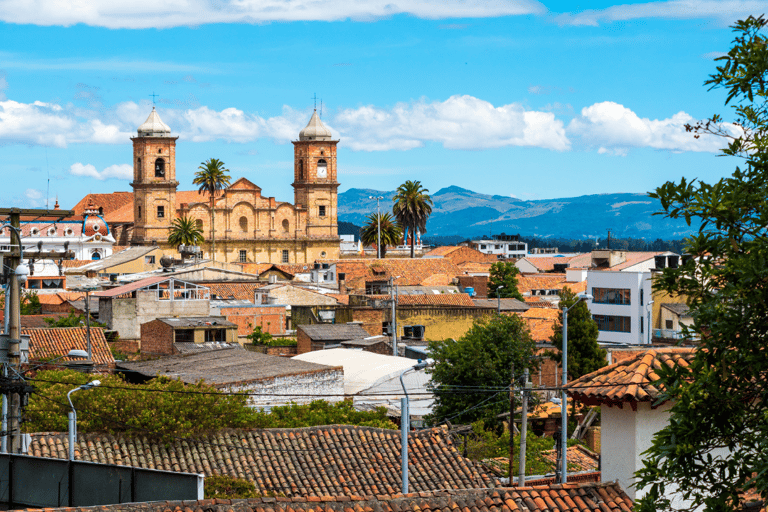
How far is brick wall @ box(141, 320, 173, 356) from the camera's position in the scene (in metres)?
44.3

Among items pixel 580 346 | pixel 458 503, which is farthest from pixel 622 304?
pixel 458 503

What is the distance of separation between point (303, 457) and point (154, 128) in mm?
106153

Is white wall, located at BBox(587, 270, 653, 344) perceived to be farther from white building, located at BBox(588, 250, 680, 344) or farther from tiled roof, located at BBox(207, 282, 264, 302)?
tiled roof, located at BBox(207, 282, 264, 302)

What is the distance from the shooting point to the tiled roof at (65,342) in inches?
1504

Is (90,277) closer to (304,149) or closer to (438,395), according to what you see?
(304,149)

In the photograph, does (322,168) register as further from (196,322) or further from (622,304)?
(196,322)

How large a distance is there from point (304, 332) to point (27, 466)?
33.4 m

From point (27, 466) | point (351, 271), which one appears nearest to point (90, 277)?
point (351, 271)

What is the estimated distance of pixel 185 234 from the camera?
11750cm

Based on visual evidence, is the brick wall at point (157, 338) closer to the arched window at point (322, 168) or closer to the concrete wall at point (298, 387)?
the concrete wall at point (298, 387)

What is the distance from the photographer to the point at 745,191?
7.69 metres

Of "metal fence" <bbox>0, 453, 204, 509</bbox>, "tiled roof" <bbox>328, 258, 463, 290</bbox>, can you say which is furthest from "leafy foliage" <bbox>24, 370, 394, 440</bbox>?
"tiled roof" <bbox>328, 258, 463, 290</bbox>

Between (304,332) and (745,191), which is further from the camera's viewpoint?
(304,332)

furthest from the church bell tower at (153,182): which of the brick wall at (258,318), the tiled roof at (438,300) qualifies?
the tiled roof at (438,300)
